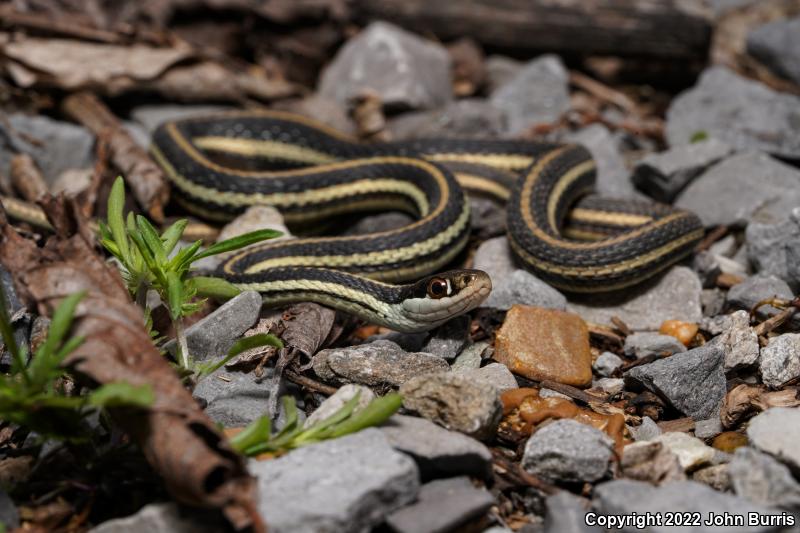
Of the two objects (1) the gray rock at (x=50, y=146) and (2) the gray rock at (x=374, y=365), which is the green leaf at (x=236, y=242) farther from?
(1) the gray rock at (x=50, y=146)

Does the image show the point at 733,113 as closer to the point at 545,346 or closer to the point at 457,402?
the point at 545,346

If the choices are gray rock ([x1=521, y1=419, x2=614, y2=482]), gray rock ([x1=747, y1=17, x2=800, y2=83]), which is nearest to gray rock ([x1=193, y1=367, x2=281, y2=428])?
gray rock ([x1=521, y1=419, x2=614, y2=482])

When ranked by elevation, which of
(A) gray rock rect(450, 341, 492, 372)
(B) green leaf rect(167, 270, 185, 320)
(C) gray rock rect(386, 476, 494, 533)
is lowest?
(A) gray rock rect(450, 341, 492, 372)

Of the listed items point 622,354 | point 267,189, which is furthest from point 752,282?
point 267,189

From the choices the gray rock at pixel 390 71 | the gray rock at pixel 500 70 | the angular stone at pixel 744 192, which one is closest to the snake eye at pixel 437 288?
the angular stone at pixel 744 192

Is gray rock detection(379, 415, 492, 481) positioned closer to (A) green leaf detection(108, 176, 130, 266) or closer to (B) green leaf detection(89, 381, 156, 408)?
(B) green leaf detection(89, 381, 156, 408)

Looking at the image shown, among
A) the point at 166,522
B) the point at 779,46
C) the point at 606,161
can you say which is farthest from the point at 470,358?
the point at 779,46

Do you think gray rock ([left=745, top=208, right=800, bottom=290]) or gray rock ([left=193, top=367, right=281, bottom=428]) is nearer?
gray rock ([left=193, top=367, right=281, bottom=428])
